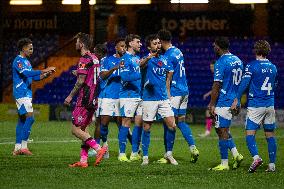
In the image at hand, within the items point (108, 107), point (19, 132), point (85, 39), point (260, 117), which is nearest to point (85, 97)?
point (85, 39)

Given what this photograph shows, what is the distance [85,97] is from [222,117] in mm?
2378

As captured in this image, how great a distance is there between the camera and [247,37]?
3434cm

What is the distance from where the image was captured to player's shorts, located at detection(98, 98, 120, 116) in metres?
15.6

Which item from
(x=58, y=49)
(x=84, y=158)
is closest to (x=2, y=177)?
(x=84, y=158)

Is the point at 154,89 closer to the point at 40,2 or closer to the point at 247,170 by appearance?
the point at 247,170

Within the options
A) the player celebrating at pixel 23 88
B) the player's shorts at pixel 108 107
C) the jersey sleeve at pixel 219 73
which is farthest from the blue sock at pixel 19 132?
the jersey sleeve at pixel 219 73

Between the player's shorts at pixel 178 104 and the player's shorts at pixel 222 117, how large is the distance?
178 centimetres

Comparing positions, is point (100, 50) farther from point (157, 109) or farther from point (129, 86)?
point (157, 109)

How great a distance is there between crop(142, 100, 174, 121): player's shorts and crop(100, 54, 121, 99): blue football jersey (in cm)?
167

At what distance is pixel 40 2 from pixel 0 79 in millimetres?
7445

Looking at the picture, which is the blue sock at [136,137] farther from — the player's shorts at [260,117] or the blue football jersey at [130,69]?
the player's shorts at [260,117]

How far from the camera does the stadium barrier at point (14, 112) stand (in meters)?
30.2

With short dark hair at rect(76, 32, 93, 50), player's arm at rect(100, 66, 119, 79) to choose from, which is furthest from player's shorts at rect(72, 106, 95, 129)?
player's arm at rect(100, 66, 119, 79)

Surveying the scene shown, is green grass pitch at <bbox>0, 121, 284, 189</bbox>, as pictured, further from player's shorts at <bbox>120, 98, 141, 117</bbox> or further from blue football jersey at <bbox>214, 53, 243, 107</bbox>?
blue football jersey at <bbox>214, 53, 243, 107</bbox>
